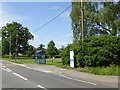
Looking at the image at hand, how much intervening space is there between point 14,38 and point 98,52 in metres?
93.4

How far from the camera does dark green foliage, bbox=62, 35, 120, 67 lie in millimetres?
33594

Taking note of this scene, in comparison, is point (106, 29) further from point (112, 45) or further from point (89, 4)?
point (112, 45)

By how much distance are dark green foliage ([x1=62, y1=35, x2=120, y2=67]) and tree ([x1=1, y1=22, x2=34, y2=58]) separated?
89.2m

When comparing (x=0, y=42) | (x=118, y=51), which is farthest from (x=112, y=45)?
(x=0, y=42)

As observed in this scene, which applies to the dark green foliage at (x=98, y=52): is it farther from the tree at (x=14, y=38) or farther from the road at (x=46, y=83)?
the tree at (x=14, y=38)

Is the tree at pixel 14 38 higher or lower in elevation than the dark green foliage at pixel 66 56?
higher

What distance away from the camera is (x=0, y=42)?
12675 cm

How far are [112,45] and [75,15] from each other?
1467 cm

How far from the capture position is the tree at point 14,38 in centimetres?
12456

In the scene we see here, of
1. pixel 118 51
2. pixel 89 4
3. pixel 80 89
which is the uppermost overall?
pixel 89 4

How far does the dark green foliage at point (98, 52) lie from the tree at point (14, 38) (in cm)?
8917

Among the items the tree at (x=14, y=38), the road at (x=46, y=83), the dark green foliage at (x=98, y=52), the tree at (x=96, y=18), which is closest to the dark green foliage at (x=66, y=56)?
the dark green foliage at (x=98, y=52)

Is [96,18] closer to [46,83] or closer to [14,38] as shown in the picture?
[46,83]

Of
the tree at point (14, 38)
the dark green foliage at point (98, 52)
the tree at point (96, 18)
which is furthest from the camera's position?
the tree at point (14, 38)
